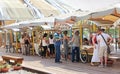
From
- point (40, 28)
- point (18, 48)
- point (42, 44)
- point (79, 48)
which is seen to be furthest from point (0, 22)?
point (79, 48)

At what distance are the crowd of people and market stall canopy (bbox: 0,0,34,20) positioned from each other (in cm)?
1882

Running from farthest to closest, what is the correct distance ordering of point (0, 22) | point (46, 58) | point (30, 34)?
point (0, 22), point (30, 34), point (46, 58)

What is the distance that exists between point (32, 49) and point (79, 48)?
5.97 metres

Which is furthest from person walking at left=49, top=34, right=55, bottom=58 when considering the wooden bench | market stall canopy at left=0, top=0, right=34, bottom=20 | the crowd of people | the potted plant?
market stall canopy at left=0, top=0, right=34, bottom=20

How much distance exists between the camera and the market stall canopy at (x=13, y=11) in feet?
127

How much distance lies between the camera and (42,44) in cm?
1761

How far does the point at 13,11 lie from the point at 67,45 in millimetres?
25560

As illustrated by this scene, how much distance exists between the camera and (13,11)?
40.2m

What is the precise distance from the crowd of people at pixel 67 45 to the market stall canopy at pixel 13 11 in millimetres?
18823

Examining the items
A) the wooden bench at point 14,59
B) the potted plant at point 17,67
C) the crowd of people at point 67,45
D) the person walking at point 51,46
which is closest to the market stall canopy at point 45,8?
the crowd of people at point 67,45

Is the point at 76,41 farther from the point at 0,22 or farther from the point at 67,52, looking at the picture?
the point at 0,22

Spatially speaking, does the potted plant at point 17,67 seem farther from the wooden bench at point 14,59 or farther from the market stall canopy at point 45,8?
the market stall canopy at point 45,8

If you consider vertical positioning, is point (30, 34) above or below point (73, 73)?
above

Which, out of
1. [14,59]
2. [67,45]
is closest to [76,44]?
[67,45]
